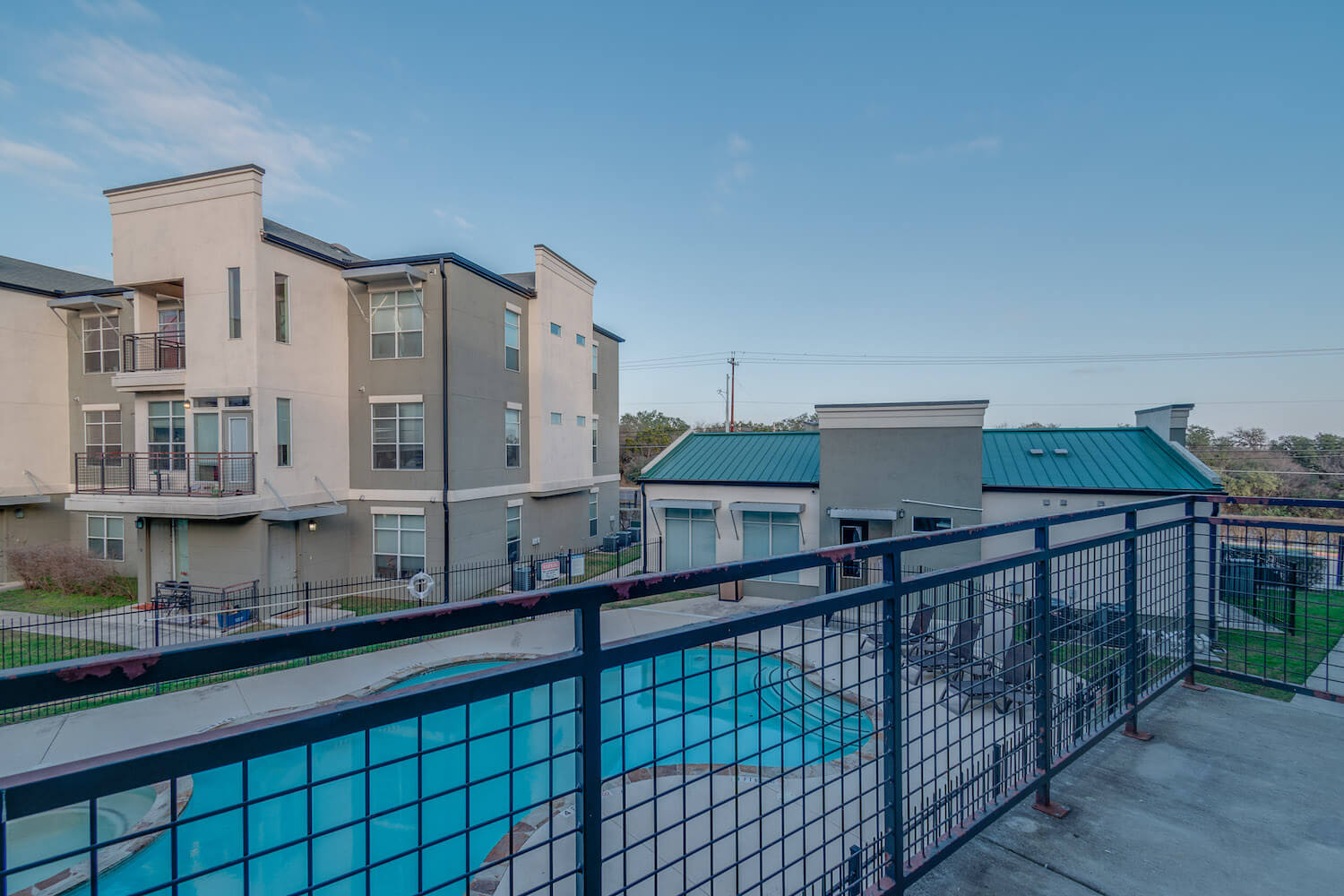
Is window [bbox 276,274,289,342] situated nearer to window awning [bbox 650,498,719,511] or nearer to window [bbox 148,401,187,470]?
window [bbox 148,401,187,470]

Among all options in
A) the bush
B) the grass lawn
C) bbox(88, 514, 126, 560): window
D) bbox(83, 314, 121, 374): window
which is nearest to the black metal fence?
the grass lawn

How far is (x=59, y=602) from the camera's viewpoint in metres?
14.5

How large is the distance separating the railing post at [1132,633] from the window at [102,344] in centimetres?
2271

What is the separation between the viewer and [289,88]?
1423 cm

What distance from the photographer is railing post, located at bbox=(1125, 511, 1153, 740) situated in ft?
10.9

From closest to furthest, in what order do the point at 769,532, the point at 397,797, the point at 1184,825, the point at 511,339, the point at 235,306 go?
the point at 1184,825 < the point at 397,797 < the point at 235,306 < the point at 769,532 < the point at 511,339

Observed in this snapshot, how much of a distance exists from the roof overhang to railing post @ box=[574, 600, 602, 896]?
1423cm

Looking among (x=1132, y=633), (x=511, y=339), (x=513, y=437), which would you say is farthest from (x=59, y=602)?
(x=1132, y=633)

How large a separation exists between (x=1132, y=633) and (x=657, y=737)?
2851 millimetres

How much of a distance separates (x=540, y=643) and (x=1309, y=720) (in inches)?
405

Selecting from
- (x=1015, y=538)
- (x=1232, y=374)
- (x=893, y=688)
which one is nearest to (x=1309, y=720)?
(x=893, y=688)

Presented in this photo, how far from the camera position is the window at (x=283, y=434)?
Result: 13219 mm

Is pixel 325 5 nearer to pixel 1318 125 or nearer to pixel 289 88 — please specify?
pixel 289 88

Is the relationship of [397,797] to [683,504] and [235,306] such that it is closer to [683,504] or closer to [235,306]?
[683,504]
